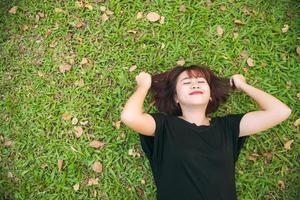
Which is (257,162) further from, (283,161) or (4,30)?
(4,30)

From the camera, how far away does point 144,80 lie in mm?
4051

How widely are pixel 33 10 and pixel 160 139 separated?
237 centimetres

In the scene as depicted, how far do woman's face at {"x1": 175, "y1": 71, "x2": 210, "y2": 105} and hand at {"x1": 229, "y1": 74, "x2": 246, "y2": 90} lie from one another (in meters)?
0.40

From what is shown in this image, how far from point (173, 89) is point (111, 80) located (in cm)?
85

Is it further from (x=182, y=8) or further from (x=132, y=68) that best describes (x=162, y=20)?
(x=132, y=68)

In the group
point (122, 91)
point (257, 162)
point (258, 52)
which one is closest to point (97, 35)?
point (122, 91)

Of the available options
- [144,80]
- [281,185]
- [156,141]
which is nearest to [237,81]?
[144,80]

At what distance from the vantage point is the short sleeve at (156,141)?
368cm

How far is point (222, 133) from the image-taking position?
3803 millimetres

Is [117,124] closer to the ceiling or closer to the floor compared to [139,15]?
closer to the floor

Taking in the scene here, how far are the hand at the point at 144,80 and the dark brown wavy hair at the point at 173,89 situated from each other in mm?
142

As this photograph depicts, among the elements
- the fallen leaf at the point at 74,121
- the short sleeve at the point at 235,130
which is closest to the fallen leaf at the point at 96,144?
the fallen leaf at the point at 74,121

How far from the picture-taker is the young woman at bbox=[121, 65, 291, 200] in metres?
3.59

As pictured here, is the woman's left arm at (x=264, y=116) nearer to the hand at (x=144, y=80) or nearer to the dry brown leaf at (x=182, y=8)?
the hand at (x=144, y=80)
